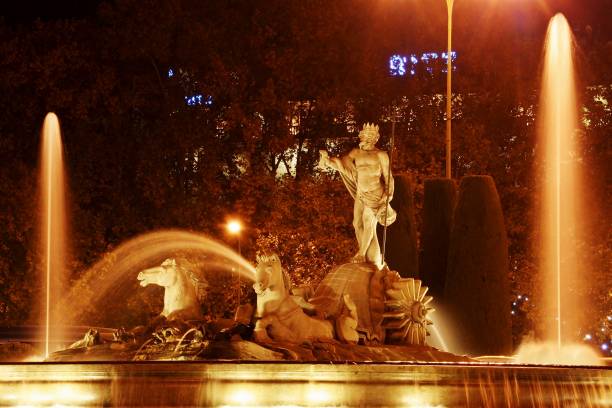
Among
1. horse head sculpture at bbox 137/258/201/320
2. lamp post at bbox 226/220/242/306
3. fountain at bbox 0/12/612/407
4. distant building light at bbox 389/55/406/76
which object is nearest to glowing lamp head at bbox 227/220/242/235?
lamp post at bbox 226/220/242/306

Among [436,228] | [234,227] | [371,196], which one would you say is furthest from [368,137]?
[234,227]

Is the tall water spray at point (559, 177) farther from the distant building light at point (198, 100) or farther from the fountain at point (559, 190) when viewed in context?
the distant building light at point (198, 100)

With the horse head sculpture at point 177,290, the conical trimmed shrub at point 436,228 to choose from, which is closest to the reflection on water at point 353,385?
the horse head sculpture at point 177,290

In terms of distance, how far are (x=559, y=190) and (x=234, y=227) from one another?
9.80 m

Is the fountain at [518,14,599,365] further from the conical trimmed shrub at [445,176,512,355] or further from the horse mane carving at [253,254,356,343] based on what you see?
the horse mane carving at [253,254,356,343]

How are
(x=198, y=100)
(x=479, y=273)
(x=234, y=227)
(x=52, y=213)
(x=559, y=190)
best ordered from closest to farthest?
(x=479, y=273), (x=234, y=227), (x=52, y=213), (x=559, y=190), (x=198, y=100)

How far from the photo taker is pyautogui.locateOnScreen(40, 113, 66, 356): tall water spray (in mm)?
33656

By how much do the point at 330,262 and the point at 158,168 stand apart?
555cm

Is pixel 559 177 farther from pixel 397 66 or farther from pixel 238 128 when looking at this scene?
pixel 238 128

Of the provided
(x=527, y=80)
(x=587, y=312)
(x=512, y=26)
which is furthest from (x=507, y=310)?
(x=512, y=26)

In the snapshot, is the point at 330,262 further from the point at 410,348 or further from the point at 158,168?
the point at 410,348

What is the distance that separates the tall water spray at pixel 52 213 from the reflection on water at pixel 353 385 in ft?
65.5

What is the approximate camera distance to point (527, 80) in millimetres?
37500

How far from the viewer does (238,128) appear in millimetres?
35906
